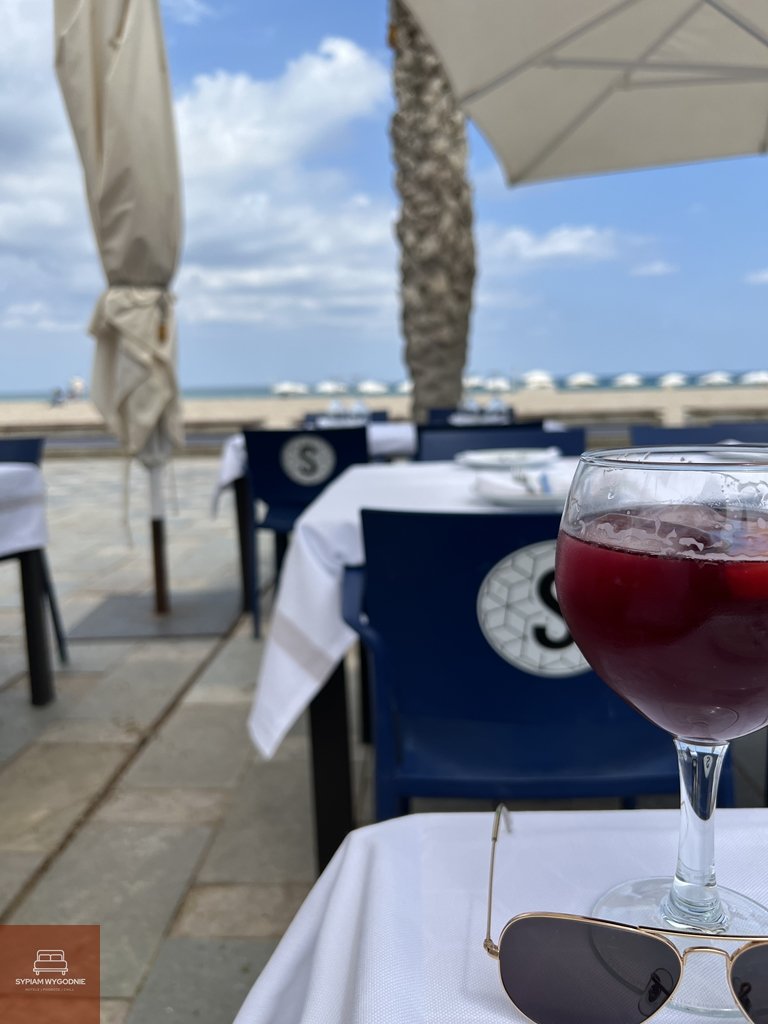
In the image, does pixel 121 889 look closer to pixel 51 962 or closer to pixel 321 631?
pixel 321 631

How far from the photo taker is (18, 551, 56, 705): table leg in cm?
278

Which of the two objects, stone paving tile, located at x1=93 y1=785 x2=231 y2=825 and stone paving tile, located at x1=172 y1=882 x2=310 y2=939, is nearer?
stone paving tile, located at x1=172 y1=882 x2=310 y2=939

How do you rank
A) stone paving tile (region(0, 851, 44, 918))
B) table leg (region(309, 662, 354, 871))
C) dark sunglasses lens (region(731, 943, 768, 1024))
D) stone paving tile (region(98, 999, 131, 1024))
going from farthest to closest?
stone paving tile (region(0, 851, 44, 918)) < table leg (region(309, 662, 354, 871)) < stone paving tile (region(98, 999, 131, 1024)) < dark sunglasses lens (region(731, 943, 768, 1024))

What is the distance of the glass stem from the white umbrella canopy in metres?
2.55

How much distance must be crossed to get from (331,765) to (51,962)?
921 millimetres

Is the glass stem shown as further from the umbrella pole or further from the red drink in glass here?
the umbrella pole

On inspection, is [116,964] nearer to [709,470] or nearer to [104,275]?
[709,470]

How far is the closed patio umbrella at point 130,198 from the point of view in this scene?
3312 millimetres

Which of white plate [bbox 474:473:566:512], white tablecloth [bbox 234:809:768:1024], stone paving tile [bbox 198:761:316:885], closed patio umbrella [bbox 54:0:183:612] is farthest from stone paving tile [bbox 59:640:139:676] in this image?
white tablecloth [bbox 234:809:768:1024]

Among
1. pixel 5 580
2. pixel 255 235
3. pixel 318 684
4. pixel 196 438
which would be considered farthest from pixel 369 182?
pixel 318 684

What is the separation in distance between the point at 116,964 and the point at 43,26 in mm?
3471

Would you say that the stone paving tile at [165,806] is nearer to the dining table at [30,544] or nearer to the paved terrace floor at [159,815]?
the paved terrace floor at [159,815]

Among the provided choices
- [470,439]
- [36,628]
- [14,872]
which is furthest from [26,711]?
[470,439]

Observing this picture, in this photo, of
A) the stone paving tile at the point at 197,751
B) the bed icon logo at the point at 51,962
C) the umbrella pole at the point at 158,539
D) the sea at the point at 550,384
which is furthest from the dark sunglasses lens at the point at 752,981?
the sea at the point at 550,384
